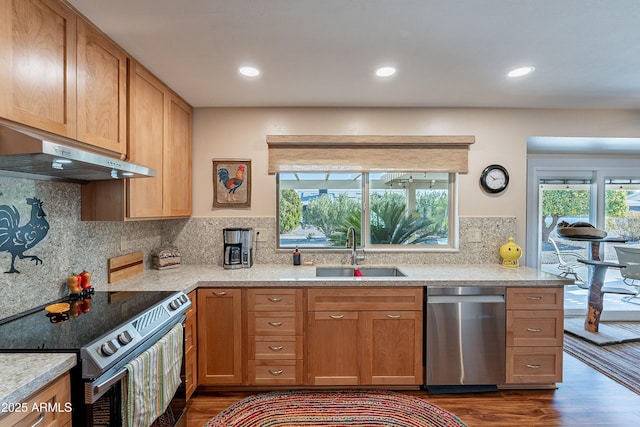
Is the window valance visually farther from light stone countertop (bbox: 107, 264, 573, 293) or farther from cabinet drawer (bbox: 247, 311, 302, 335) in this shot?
cabinet drawer (bbox: 247, 311, 302, 335)

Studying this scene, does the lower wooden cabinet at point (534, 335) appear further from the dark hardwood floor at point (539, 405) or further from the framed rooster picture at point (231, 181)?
the framed rooster picture at point (231, 181)

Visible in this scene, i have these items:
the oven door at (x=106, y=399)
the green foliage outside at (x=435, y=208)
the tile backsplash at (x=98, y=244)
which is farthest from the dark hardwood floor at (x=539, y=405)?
the green foliage outside at (x=435, y=208)

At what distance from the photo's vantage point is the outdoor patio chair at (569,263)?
12.1ft

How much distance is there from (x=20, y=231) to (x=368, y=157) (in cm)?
246

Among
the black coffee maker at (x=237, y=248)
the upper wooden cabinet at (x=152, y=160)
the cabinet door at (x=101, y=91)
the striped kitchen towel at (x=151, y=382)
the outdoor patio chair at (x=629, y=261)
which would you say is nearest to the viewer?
the striped kitchen towel at (x=151, y=382)

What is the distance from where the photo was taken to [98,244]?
2158mm

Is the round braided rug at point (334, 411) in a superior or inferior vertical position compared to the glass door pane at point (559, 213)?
inferior

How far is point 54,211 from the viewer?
1822 mm

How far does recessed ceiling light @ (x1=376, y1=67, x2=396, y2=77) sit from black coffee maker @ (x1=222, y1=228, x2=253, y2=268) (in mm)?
1650

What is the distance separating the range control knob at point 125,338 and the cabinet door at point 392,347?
1506 millimetres

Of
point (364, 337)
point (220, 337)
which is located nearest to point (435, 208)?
point (364, 337)

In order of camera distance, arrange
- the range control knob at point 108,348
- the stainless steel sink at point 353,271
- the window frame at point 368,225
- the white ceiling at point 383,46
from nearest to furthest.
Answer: the range control knob at point 108,348
the white ceiling at point 383,46
the stainless steel sink at point 353,271
the window frame at point 368,225

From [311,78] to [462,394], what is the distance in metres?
2.61

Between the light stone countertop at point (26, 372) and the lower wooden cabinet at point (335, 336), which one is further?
the lower wooden cabinet at point (335, 336)
